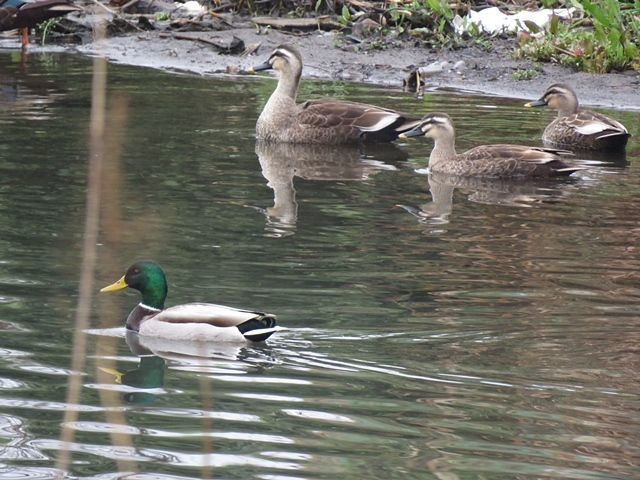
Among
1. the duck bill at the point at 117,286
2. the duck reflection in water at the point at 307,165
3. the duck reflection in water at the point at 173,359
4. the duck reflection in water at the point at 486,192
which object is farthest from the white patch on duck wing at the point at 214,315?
the duck reflection in water at the point at 486,192

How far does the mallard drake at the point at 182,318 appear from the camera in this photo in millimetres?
7105

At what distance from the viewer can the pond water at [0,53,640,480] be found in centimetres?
539

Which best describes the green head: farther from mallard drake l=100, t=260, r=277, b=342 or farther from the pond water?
the pond water

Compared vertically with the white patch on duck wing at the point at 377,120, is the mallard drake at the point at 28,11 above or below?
above

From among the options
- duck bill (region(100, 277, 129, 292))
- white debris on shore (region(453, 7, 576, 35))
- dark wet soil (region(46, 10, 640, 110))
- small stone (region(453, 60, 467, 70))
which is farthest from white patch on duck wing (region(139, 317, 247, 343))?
white debris on shore (region(453, 7, 576, 35))

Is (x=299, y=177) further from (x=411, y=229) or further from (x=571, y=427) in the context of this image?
(x=571, y=427)

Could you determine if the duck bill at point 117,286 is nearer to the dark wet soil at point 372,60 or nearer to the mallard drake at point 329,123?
the mallard drake at point 329,123

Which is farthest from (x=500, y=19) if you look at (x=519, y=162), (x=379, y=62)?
(x=519, y=162)

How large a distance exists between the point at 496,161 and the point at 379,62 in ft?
24.3

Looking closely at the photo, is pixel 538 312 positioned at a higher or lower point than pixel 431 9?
lower

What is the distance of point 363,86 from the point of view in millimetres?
18250

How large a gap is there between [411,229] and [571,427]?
4.48 meters

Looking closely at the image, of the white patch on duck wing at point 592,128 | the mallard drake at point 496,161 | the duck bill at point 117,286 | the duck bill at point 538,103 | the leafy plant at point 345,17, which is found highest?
the leafy plant at point 345,17

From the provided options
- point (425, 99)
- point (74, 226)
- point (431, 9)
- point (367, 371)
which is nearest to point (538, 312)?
point (367, 371)
